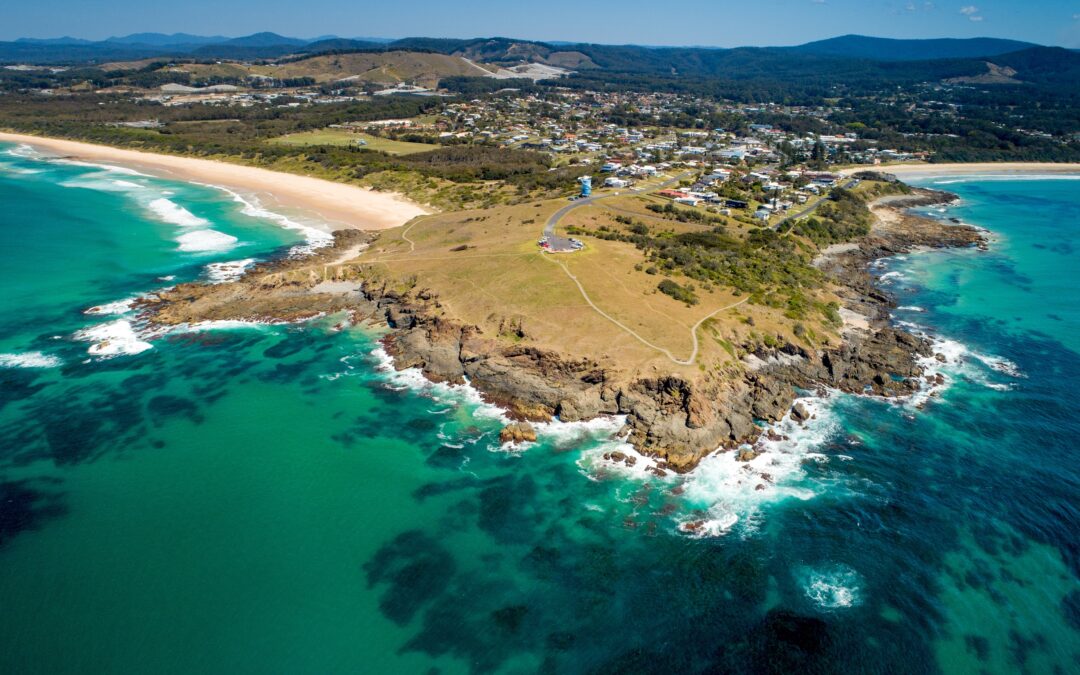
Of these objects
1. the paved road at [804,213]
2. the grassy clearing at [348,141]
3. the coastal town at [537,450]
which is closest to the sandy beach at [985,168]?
the paved road at [804,213]

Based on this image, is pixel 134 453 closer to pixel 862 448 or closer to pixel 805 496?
pixel 805 496

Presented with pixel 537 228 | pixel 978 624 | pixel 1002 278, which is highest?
pixel 537 228

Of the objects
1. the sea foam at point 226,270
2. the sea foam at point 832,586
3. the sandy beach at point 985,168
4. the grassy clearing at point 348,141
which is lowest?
the sea foam at point 832,586

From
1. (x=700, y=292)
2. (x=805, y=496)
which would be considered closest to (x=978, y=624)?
(x=805, y=496)

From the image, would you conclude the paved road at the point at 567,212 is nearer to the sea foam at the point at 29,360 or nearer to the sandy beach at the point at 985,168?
the sea foam at the point at 29,360

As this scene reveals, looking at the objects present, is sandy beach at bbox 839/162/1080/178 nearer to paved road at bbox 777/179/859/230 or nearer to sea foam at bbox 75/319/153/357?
paved road at bbox 777/179/859/230

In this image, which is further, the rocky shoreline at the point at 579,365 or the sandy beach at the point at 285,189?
the sandy beach at the point at 285,189
